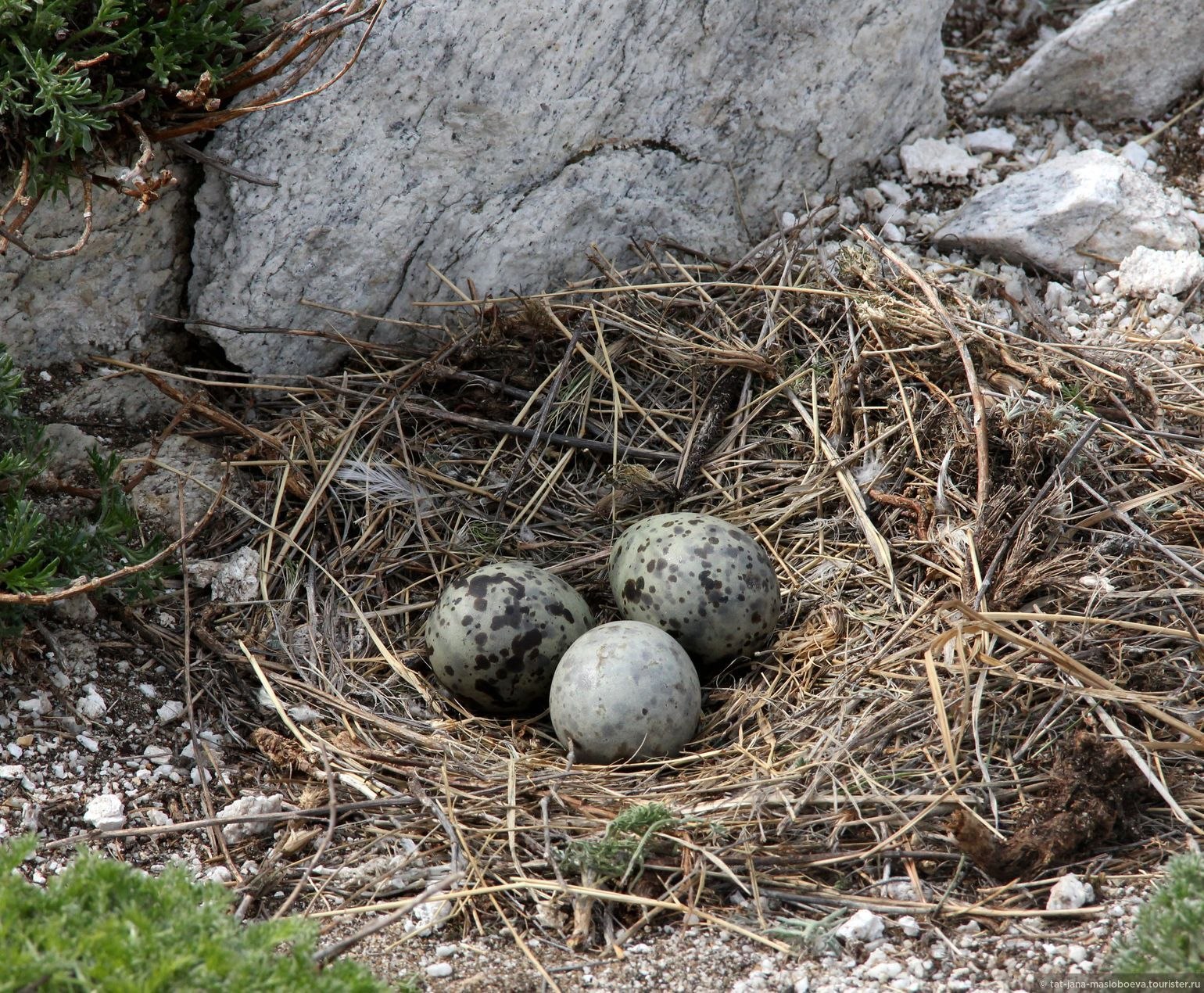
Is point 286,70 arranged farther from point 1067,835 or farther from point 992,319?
point 1067,835

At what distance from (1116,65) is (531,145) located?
8.15 feet

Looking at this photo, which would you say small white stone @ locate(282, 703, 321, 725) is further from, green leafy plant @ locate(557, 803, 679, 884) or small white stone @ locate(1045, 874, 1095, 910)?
small white stone @ locate(1045, 874, 1095, 910)

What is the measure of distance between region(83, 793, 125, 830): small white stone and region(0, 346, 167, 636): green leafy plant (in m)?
0.53

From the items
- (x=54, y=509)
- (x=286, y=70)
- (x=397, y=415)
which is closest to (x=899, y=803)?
(x=397, y=415)

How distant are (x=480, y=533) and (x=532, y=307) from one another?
0.85 meters

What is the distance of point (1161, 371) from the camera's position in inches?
146

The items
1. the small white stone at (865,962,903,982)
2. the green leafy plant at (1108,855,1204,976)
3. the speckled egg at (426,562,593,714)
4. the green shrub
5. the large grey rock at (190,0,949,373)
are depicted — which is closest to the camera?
the green leafy plant at (1108,855,1204,976)

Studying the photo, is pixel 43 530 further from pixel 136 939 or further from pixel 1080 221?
pixel 1080 221

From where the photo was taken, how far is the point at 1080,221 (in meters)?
4.11

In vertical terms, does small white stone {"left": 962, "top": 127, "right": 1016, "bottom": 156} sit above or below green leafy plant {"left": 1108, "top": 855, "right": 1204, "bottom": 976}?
above

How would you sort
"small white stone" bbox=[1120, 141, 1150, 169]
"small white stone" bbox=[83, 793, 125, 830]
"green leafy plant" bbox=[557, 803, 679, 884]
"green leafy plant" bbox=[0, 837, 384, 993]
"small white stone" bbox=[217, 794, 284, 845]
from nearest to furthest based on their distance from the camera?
1. "green leafy plant" bbox=[0, 837, 384, 993]
2. "green leafy plant" bbox=[557, 803, 679, 884]
3. "small white stone" bbox=[83, 793, 125, 830]
4. "small white stone" bbox=[217, 794, 284, 845]
5. "small white stone" bbox=[1120, 141, 1150, 169]

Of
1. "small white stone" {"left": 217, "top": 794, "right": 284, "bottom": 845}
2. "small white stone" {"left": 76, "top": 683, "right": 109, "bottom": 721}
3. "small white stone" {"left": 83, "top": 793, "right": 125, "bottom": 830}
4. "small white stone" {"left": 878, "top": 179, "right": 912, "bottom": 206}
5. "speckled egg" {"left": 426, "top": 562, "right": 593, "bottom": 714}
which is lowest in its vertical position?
"speckled egg" {"left": 426, "top": 562, "right": 593, "bottom": 714}

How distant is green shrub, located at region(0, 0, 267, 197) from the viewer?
3.07m

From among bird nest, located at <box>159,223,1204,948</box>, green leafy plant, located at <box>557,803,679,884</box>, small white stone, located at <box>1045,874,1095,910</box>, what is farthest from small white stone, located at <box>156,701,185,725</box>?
small white stone, located at <box>1045,874,1095,910</box>
